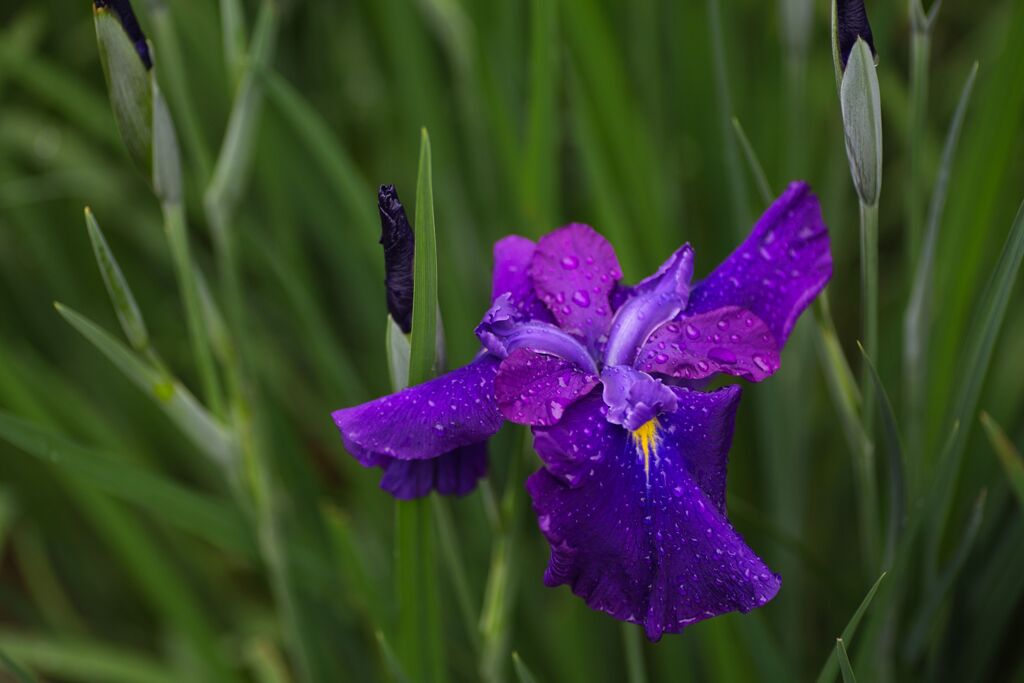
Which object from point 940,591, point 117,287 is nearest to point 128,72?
point 117,287

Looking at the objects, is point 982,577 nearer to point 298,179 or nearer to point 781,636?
point 781,636

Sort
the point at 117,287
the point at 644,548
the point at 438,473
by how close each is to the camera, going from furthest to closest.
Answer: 1. the point at 117,287
2. the point at 438,473
3. the point at 644,548

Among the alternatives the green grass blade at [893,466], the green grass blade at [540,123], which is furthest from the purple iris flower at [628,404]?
the green grass blade at [540,123]

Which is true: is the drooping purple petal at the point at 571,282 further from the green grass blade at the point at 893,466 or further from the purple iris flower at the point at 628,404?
the green grass blade at the point at 893,466

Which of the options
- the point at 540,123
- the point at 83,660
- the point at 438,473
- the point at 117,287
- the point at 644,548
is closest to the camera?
the point at 644,548

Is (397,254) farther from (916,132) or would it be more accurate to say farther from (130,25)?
(916,132)

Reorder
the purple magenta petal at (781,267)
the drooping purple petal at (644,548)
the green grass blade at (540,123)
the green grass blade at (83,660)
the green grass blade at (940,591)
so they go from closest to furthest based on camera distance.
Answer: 1. the drooping purple petal at (644,548)
2. the purple magenta petal at (781,267)
3. the green grass blade at (940,591)
4. the green grass blade at (540,123)
5. the green grass blade at (83,660)
